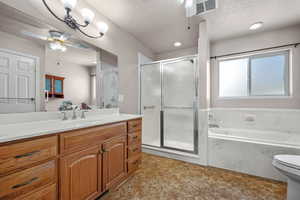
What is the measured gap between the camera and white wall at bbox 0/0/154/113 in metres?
1.24

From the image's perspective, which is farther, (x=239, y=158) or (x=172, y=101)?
(x=172, y=101)

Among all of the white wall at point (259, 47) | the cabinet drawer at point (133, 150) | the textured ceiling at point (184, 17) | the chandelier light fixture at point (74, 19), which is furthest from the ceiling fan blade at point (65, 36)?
the white wall at point (259, 47)

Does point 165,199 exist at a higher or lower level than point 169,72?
lower

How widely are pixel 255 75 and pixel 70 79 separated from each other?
3.11 metres

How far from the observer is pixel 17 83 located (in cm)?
113

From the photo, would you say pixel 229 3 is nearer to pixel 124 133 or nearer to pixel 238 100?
pixel 238 100

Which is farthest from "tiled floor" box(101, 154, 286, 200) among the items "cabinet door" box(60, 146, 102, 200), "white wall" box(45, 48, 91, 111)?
"white wall" box(45, 48, 91, 111)

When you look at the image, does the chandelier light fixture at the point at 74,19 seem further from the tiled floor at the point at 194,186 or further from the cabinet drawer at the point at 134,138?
the tiled floor at the point at 194,186

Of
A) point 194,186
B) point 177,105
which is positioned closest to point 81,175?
point 194,186

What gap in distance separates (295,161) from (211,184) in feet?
2.76

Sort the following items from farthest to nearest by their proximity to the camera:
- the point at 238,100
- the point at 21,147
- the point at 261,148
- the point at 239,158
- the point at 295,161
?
the point at 238,100 → the point at 239,158 → the point at 261,148 → the point at 295,161 → the point at 21,147

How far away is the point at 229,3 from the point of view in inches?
63.0

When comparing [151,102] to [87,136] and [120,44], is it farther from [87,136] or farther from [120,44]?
[87,136]

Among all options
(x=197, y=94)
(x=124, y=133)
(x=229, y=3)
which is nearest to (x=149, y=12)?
(x=229, y=3)
